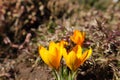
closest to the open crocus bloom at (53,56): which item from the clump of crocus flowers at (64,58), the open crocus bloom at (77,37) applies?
the clump of crocus flowers at (64,58)

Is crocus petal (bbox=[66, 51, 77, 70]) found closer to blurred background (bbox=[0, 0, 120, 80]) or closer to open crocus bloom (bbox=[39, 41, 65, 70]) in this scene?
open crocus bloom (bbox=[39, 41, 65, 70])

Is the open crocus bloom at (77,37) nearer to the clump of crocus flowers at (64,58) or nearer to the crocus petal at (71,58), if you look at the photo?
the clump of crocus flowers at (64,58)

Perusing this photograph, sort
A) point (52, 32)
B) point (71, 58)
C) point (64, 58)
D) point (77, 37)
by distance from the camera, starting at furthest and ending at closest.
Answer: point (52, 32) < point (77, 37) < point (64, 58) < point (71, 58)

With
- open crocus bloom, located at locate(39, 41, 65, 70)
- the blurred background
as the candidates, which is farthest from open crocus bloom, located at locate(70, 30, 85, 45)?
open crocus bloom, located at locate(39, 41, 65, 70)

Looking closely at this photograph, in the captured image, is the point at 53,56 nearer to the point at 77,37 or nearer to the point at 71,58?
the point at 71,58

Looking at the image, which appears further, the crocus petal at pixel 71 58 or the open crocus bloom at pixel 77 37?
the open crocus bloom at pixel 77 37

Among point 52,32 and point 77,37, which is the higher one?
point 77,37

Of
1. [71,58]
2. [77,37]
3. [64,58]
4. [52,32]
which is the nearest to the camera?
[71,58]

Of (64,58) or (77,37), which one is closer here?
(64,58)

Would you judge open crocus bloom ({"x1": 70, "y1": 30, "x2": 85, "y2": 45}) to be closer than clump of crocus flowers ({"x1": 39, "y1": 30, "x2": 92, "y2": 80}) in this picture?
No

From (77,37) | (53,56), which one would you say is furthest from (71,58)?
(77,37)

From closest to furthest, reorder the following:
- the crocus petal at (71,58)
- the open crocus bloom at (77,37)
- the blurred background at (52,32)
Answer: the crocus petal at (71,58) → the open crocus bloom at (77,37) → the blurred background at (52,32)
